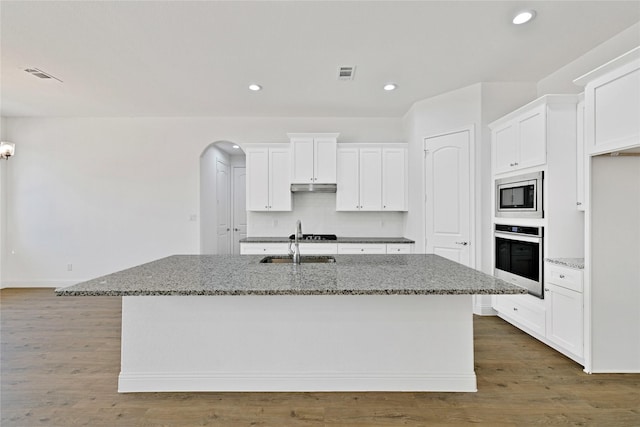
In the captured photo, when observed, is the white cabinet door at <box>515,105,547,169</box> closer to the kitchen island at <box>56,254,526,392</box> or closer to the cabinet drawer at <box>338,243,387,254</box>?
the kitchen island at <box>56,254,526,392</box>

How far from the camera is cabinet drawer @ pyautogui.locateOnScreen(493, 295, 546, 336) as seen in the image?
2.84 m

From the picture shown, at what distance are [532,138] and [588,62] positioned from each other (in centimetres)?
94

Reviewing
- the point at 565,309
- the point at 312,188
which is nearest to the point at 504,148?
the point at 565,309

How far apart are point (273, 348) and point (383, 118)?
399cm

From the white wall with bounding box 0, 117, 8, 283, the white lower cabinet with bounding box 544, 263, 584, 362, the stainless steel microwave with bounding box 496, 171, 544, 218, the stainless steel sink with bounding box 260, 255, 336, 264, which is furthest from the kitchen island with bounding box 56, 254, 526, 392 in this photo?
the white wall with bounding box 0, 117, 8, 283

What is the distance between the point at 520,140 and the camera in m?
3.09

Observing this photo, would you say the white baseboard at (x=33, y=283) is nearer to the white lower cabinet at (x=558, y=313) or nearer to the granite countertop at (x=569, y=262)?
the white lower cabinet at (x=558, y=313)

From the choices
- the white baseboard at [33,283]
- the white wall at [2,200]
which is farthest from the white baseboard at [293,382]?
the white wall at [2,200]

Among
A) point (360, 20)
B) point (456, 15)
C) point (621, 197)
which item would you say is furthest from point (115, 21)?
point (621, 197)

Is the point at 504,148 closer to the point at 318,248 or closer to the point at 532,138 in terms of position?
the point at 532,138

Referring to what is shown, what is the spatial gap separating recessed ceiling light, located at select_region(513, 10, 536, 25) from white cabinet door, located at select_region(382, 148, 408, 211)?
2.21 m

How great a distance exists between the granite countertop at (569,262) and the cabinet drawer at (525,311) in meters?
0.40

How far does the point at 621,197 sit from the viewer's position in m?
2.33

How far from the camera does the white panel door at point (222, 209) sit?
20.3 ft
